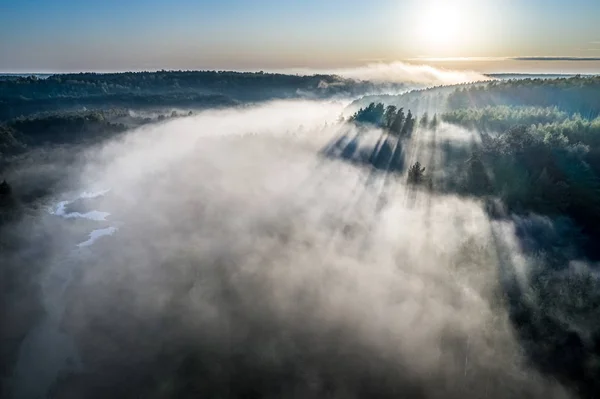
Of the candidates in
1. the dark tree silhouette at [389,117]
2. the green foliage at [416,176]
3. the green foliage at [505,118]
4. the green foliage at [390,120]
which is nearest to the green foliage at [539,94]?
the green foliage at [505,118]

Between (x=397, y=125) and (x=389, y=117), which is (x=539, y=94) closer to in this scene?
(x=389, y=117)

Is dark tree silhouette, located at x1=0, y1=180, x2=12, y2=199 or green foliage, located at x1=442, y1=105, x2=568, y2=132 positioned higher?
green foliage, located at x1=442, y1=105, x2=568, y2=132

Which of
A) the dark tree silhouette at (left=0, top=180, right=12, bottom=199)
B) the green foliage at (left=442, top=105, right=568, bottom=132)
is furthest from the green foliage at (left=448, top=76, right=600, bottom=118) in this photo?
the dark tree silhouette at (left=0, top=180, right=12, bottom=199)

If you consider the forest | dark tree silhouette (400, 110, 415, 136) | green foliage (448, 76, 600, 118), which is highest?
green foliage (448, 76, 600, 118)

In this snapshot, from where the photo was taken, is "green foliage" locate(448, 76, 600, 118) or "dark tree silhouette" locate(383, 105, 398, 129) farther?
"green foliage" locate(448, 76, 600, 118)

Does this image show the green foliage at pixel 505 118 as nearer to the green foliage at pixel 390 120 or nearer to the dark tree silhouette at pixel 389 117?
the green foliage at pixel 390 120

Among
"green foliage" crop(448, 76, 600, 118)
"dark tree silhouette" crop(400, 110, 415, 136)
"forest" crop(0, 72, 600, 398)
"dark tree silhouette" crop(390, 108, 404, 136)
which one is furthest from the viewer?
"green foliage" crop(448, 76, 600, 118)

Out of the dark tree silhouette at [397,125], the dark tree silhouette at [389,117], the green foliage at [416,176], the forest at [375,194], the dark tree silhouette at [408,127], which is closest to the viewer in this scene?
the forest at [375,194]

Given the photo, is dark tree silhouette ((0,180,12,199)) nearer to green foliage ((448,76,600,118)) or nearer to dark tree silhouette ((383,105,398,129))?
dark tree silhouette ((383,105,398,129))

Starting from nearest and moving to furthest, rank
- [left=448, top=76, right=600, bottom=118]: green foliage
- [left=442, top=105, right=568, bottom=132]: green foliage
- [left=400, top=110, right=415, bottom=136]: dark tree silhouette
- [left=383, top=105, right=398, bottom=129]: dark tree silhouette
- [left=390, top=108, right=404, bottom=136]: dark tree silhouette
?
[left=442, top=105, right=568, bottom=132]: green foliage < [left=400, top=110, right=415, bottom=136]: dark tree silhouette < [left=390, top=108, right=404, bottom=136]: dark tree silhouette < [left=383, top=105, right=398, bottom=129]: dark tree silhouette < [left=448, top=76, right=600, bottom=118]: green foliage

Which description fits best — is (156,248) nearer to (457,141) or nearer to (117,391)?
(117,391)

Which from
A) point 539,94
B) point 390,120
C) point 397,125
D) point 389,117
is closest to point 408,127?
point 397,125
